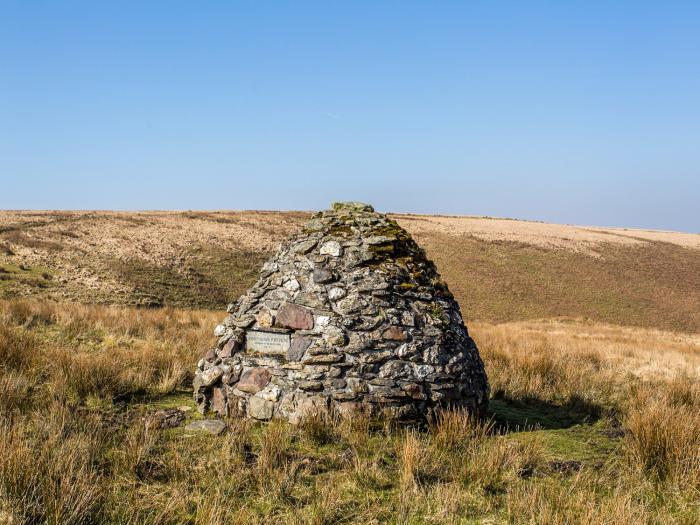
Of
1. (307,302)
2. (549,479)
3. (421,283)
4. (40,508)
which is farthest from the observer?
(421,283)

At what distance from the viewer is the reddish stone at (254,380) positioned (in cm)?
664

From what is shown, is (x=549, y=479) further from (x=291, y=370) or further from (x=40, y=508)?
(x=40, y=508)

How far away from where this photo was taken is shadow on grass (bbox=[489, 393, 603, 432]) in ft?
24.6

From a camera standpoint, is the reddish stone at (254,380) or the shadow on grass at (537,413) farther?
the shadow on grass at (537,413)

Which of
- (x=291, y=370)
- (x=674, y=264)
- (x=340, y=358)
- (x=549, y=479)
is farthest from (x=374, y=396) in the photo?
(x=674, y=264)

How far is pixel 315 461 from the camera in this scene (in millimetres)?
5406

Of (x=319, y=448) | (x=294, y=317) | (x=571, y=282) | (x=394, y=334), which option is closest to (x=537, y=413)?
(x=394, y=334)

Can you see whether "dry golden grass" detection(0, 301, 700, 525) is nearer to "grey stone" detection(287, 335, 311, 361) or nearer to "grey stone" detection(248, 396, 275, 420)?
"grey stone" detection(248, 396, 275, 420)

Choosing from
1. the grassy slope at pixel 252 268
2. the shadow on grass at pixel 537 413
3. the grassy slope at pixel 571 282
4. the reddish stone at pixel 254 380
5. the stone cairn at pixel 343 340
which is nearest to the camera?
the stone cairn at pixel 343 340

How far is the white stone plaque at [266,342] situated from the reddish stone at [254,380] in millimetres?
282

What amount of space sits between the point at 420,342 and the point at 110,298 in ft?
Answer: 68.8

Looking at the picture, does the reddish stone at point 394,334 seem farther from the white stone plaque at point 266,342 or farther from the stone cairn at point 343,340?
the white stone plaque at point 266,342

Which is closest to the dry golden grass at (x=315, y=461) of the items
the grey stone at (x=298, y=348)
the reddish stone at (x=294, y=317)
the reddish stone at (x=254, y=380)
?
the reddish stone at (x=254, y=380)

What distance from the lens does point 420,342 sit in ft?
21.5
